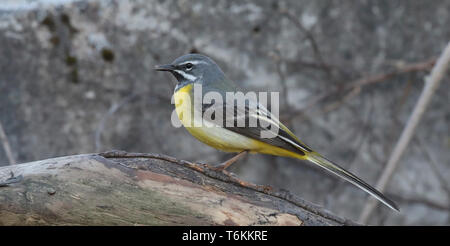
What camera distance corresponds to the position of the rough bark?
3462 mm

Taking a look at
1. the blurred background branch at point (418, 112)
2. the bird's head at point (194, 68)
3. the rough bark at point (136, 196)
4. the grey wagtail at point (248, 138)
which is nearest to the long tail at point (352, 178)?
the grey wagtail at point (248, 138)

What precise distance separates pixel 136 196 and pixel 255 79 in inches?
139

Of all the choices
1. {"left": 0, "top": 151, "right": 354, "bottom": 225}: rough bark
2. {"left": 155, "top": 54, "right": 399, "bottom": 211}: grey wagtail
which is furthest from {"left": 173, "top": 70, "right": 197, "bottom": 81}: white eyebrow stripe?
{"left": 0, "top": 151, "right": 354, "bottom": 225}: rough bark

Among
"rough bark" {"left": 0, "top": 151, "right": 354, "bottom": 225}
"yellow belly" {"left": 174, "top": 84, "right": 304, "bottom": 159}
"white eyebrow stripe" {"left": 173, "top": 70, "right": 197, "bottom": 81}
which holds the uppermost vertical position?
"white eyebrow stripe" {"left": 173, "top": 70, "right": 197, "bottom": 81}

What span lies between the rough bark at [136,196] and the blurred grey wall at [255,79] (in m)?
2.47

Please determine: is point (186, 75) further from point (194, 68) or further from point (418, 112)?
point (418, 112)

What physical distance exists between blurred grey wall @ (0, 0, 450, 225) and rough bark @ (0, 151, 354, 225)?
2467 mm

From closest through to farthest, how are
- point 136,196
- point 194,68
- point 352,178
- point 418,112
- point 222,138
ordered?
point 136,196 → point 352,178 → point 222,138 → point 194,68 → point 418,112

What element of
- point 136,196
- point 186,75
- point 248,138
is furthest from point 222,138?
point 136,196

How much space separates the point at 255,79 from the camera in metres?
6.85

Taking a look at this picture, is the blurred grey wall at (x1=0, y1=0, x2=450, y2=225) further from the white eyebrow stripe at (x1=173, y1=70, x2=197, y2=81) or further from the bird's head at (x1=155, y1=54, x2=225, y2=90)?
the white eyebrow stripe at (x1=173, y1=70, x2=197, y2=81)

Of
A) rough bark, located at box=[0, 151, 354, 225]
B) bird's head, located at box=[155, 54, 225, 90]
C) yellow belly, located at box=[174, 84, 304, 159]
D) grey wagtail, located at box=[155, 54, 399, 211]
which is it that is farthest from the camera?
bird's head, located at box=[155, 54, 225, 90]

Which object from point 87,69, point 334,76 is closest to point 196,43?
point 87,69

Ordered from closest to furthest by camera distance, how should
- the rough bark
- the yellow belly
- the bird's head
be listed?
the rough bark, the yellow belly, the bird's head
